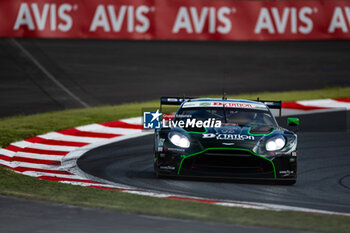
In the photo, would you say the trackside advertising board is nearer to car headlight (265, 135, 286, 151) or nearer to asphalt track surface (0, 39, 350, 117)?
asphalt track surface (0, 39, 350, 117)

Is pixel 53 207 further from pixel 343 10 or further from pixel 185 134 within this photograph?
pixel 343 10

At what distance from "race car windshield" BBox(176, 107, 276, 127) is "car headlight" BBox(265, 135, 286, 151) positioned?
2.45ft

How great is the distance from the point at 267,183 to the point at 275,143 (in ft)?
2.07

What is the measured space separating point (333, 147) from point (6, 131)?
6.27 metres

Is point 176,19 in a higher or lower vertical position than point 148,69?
higher

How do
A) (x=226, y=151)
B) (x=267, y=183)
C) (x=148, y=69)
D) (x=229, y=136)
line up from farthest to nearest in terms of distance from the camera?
(x=148, y=69)
(x=267, y=183)
(x=229, y=136)
(x=226, y=151)

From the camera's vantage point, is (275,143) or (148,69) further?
A: (148,69)

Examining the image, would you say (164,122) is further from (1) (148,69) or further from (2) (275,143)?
(1) (148,69)

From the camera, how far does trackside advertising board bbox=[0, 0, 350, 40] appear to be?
23391 mm

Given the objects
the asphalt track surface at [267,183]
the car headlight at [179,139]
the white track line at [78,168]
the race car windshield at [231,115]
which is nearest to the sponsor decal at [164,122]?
the race car windshield at [231,115]

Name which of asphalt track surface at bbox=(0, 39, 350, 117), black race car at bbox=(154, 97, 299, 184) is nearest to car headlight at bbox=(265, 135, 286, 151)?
black race car at bbox=(154, 97, 299, 184)

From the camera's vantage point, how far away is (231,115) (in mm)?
11359

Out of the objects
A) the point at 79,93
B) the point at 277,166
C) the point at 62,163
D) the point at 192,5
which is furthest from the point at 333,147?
the point at 192,5

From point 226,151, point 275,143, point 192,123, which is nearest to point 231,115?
point 192,123
